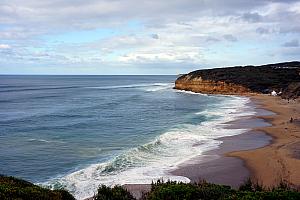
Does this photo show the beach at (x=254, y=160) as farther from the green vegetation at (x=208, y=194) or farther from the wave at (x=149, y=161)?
the green vegetation at (x=208, y=194)

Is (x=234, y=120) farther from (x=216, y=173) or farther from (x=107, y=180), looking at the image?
(x=107, y=180)

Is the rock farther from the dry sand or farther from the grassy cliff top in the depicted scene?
the dry sand

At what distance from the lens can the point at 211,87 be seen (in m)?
86.6

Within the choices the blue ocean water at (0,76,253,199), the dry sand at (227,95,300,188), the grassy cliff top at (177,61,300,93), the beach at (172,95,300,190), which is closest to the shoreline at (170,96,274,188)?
the beach at (172,95,300,190)

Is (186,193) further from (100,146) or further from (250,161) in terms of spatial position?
(100,146)

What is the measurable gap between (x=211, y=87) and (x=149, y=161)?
67.1 meters

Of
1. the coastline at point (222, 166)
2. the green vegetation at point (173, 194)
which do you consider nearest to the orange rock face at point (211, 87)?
the coastline at point (222, 166)

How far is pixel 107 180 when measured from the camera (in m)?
17.5

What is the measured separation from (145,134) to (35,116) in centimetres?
1839

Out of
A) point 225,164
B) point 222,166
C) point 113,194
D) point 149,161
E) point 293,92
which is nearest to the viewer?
point 113,194

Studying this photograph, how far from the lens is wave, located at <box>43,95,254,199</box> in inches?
677

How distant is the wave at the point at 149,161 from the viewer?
1720cm

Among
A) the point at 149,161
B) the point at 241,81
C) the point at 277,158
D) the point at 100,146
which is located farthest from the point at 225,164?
the point at 241,81

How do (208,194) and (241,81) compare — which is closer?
(208,194)
